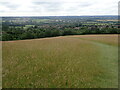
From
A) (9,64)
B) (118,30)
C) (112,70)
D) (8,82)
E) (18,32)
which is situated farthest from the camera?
(18,32)

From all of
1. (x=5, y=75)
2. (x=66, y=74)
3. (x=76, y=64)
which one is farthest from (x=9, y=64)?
(x=76, y=64)

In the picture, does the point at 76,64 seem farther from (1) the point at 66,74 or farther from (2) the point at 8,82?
(2) the point at 8,82

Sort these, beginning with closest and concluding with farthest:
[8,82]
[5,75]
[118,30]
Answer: [8,82], [5,75], [118,30]

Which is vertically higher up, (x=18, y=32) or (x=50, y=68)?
(x=18, y=32)

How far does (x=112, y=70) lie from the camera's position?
7.36 metres

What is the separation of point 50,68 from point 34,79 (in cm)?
154

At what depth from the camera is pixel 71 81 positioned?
5.95 metres

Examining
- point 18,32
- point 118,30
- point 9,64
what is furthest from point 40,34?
point 9,64

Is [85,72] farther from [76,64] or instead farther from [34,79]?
[34,79]

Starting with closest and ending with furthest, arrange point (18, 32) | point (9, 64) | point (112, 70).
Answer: point (112, 70), point (9, 64), point (18, 32)

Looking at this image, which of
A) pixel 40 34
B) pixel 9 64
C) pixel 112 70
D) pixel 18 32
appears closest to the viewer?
pixel 112 70

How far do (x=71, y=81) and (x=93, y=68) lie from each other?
89.6 inches

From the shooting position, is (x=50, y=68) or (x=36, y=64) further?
(x=36, y=64)

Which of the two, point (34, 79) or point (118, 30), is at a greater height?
point (118, 30)
